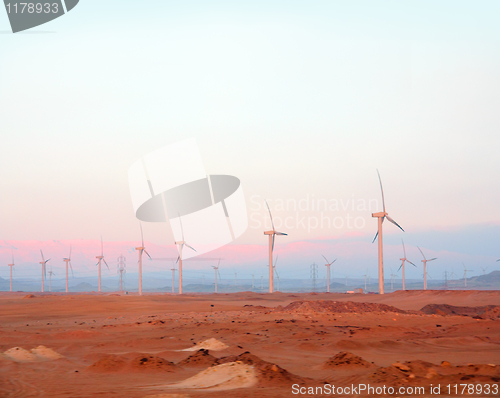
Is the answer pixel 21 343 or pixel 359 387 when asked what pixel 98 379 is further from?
pixel 21 343

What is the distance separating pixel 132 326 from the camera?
3406cm

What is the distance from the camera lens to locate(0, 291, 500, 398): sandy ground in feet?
47.1

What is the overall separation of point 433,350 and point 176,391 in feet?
42.2

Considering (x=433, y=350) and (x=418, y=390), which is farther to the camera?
(x=433, y=350)

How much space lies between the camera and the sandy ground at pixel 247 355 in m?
14.4

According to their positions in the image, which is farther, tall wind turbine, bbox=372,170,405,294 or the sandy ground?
tall wind turbine, bbox=372,170,405,294

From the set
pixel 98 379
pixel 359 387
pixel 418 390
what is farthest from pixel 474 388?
pixel 98 379

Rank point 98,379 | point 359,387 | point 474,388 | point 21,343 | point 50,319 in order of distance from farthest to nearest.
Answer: point 50,319 → point 21,343 → point 98,379 → point 359,387 → point 474,388

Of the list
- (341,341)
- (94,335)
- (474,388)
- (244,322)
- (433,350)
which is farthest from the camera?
(244,322)

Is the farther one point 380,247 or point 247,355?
point 380,247

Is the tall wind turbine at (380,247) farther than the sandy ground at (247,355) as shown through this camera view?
Yes

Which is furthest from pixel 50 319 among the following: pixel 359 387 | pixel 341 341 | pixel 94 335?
pixel 359 387

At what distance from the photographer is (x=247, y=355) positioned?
17.6m

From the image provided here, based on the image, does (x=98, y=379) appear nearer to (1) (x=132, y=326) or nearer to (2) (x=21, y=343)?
(2) (x=21, y=343)
